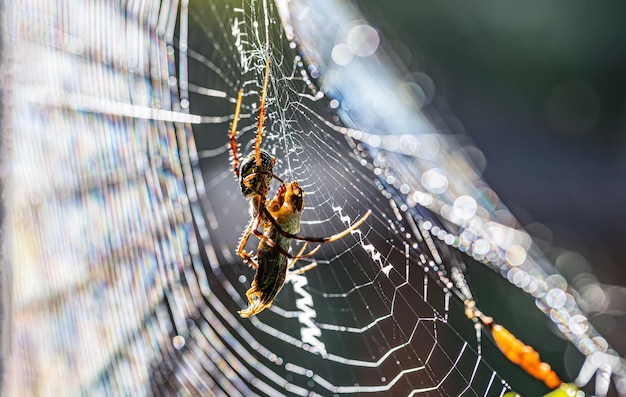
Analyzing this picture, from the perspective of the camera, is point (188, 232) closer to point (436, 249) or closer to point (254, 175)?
point (254, 175)

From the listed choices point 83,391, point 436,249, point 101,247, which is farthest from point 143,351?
point 436,249

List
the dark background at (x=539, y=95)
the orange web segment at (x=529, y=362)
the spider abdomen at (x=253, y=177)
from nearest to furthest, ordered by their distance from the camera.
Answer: the orange web segment at (x=529, y=362), the spider abdomen at (x=253, y=177), the dark background at (x=539, y=95)

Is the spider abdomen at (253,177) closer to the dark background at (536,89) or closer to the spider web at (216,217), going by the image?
the spider web at (216,217)

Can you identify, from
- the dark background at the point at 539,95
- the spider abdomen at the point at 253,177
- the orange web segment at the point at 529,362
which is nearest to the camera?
the orange web segment at the point at 529,362

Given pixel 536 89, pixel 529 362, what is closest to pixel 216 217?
pixel 536 89

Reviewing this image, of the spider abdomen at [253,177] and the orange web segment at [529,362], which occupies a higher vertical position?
the spider abdomen at [253,177]

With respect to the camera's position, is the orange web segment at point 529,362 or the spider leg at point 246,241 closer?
the orange web segment at point 529,362

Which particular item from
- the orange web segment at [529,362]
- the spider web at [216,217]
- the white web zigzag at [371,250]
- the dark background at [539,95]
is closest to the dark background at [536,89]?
the dark background at [539,95]
